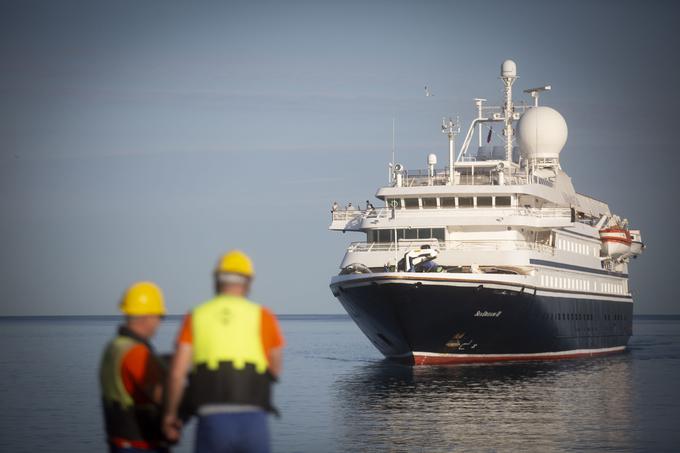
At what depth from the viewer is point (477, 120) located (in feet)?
204

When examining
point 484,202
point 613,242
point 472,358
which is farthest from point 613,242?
point 472,358

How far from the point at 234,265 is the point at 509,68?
177ft

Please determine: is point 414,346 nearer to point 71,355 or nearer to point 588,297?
point 588,297

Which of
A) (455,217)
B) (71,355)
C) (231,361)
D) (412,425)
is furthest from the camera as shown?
(71,355)

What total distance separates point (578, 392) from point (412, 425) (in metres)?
11.1

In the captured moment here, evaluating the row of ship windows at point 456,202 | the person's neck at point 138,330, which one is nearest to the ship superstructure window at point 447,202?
the row of ship windows at point 456,202

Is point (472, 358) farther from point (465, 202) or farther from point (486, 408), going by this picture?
point (486, 408)

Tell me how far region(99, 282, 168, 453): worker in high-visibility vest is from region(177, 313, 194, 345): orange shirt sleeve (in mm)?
1011

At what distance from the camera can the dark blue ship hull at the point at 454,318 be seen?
4388cm

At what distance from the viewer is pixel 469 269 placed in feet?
156

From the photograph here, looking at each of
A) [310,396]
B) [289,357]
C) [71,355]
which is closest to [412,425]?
[310,396]

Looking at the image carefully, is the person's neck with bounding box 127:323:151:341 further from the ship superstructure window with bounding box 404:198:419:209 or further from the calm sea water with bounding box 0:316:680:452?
the ship superstructure window with bounding box 404:198:419:209

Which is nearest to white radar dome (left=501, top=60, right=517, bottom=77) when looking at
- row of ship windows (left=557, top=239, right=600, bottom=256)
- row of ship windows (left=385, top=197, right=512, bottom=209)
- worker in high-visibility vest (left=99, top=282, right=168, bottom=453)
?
row of ship windows (left=557, top=239, right=600, bottom=256)

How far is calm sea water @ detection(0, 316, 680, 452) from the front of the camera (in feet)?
85.1
